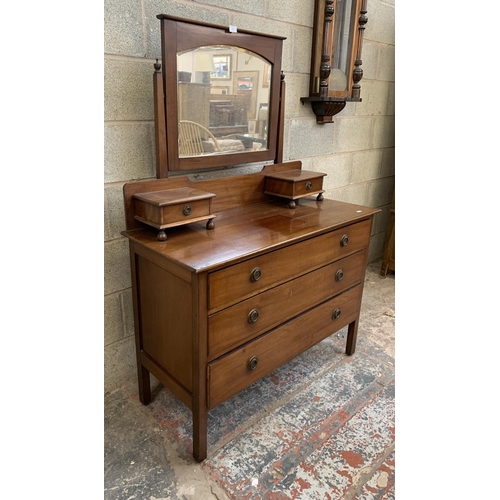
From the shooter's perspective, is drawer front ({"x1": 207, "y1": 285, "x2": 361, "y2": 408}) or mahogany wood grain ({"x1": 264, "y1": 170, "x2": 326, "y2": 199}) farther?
mahogany wood grain ({"x1": 264, "y1": 170, "x2": 326, "y2": 199})

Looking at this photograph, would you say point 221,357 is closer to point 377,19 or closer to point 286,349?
point 286,349

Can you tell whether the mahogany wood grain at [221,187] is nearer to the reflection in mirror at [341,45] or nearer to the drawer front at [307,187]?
the drawer front at [307,187]

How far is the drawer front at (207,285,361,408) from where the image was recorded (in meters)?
1.36

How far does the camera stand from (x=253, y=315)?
4.53 ft

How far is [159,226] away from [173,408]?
0.82 meters

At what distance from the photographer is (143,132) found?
5.03 feet

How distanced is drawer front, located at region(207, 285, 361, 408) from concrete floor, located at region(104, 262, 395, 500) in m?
0.24

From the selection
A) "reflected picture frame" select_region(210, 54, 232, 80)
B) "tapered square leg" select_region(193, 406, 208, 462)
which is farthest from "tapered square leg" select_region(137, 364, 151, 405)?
"reflected picture frame" select_region(210, 54, 232, 80)

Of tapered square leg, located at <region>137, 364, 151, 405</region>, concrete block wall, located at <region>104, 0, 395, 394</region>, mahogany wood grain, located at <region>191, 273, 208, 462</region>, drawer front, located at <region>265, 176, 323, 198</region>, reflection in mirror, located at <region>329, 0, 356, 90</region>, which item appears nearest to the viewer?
mahogany wood grain, located at <region>191, 273, 208, 462</region>

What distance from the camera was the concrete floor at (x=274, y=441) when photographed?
4.40ft

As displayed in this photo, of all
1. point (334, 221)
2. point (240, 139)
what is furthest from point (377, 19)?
point (334, 221)

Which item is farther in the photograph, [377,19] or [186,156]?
[377,19]

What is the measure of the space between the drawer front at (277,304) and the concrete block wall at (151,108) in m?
0.57

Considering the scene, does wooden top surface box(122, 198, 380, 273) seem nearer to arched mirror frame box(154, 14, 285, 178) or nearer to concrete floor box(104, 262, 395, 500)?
arched mirror frame box(154, 14, 285, 178)
